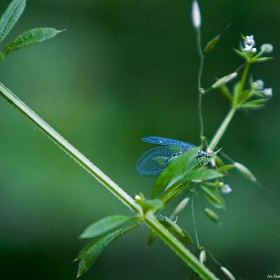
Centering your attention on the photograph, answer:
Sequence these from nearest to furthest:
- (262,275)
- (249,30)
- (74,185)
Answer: (262,275) < (74,185) < (249,30)

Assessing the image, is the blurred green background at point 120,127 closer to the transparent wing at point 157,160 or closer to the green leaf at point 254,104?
the transparent wing at point 157,160

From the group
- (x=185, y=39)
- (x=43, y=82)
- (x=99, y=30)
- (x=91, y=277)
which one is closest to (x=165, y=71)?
(x=185, y=39)

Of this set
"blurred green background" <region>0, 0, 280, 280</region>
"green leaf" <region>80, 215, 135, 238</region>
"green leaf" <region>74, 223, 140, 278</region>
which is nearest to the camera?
"green leaf" <region>80, 215, 135, 238</region>

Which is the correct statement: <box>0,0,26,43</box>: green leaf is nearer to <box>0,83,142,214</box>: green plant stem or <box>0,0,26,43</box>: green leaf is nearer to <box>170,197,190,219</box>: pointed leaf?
<box>0,83,142,214</box>: green plant stem

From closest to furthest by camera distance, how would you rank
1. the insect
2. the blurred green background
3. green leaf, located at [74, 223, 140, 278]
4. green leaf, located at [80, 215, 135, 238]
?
1. green leaf, located at [80, 215, 135, 238]
2. green leaf, located at [74, 223, 140, 278]
3. the insect
4. the blurred green background

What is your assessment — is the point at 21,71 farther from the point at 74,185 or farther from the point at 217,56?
the point at 217,56

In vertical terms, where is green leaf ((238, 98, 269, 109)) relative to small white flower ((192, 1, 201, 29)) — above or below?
below

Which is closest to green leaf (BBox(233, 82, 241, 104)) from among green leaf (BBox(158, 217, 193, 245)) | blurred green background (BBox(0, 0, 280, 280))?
green leaf (BBox(158, 217, 193, 245))
